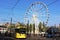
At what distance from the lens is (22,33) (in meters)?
43.6

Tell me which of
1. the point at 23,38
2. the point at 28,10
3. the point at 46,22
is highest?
the point at 28,10

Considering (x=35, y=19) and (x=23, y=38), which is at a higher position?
(x=35, y=19)

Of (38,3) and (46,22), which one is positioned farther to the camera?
(38,3)

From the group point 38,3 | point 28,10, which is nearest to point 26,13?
point 28,10

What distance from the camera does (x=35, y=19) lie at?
47.5m

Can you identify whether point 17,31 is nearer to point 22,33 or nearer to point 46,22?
point 22,33

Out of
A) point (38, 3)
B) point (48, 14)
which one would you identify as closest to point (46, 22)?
point (48, 14)

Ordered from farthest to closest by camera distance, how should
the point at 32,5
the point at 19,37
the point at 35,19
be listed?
the point at 32,5
the point at 35,19
the point at 19,37

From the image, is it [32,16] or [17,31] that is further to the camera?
[32,16]

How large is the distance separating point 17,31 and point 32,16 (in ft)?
22.9

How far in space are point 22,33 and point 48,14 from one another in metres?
9.99

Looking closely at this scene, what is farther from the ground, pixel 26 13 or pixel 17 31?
pixel 26 13

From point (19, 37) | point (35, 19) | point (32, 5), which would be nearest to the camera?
point (19, 37)

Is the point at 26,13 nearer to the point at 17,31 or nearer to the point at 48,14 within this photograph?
the point at 48,14
